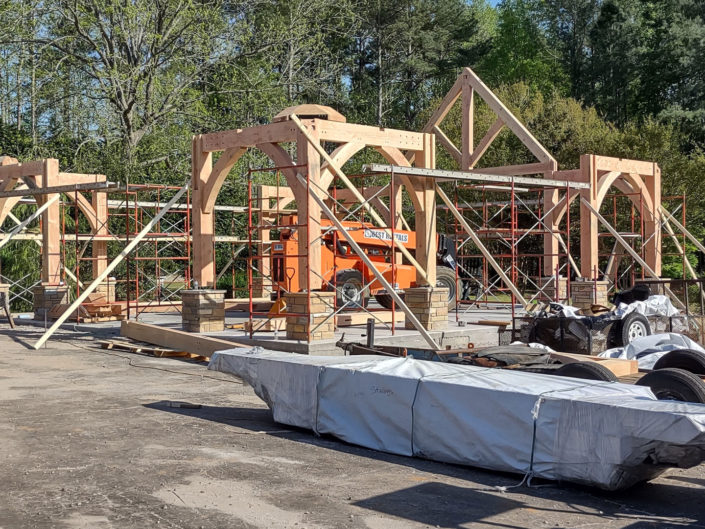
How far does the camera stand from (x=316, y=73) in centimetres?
3806

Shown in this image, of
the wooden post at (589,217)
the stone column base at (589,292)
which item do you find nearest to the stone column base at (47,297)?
the stone column base at (589,292)

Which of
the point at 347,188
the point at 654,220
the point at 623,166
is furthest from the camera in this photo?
the point at 654,220

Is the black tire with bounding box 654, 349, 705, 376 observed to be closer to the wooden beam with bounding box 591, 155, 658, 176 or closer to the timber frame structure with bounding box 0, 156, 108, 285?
the wooden beam with bounding box 591, 155, 658, 176

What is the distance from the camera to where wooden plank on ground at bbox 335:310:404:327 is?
17.8m

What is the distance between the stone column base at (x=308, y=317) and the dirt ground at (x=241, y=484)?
4032 mm

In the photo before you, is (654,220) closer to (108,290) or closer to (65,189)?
(108,290)

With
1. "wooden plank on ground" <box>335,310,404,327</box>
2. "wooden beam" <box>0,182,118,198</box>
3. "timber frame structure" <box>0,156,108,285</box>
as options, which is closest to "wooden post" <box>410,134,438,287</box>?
"wooden plank on ground" <box>335,310,404,327</box>

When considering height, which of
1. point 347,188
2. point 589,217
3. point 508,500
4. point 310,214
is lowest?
point 508,500

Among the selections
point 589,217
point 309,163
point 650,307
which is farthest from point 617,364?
point 589,217

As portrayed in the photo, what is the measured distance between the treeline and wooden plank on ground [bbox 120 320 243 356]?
524 inches

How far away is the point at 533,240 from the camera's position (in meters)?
31.9

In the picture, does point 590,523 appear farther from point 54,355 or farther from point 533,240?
point 533,240

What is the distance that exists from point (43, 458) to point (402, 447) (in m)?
3.13

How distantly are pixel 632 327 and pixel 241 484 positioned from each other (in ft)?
29.0
